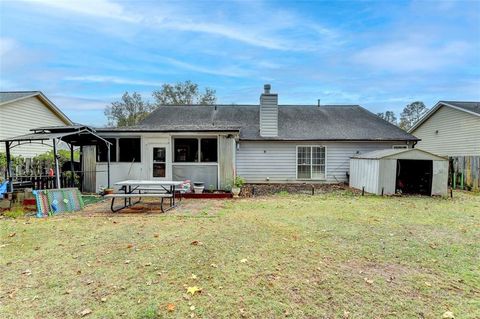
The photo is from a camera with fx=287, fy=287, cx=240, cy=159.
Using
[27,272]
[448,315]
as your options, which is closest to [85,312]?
[27,272]

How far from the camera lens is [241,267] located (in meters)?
3.95

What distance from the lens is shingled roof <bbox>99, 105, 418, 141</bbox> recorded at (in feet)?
49.1

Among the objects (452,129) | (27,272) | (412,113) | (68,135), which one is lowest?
(27,272)

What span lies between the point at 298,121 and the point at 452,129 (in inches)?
353

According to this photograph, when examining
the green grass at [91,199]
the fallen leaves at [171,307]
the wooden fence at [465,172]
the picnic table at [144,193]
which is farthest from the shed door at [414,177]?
the green grass at [91,199]

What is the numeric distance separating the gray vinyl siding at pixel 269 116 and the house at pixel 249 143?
51 millimetres

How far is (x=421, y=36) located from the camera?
45.6ft

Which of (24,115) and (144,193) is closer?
(144,193)

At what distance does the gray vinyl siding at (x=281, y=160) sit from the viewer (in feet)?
49.0

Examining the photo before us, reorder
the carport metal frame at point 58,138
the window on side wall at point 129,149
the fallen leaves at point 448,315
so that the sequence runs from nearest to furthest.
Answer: the fallen leaves at point 448,315 → the carport metal frame at point 58,138 → the window on side wall at point 129,149

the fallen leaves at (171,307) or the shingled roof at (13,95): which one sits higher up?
the shingled roof at (13,95)

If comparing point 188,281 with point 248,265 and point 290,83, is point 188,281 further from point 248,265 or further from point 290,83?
point 290,83

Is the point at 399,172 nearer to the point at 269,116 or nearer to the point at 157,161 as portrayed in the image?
the point at 269,116

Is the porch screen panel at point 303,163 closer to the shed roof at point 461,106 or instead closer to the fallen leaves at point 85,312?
the shed roof at point 461,106
